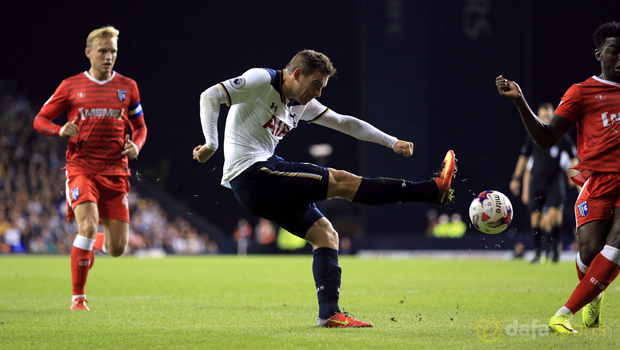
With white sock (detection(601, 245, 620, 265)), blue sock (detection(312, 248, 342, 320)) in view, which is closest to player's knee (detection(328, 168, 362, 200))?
blue sock (detection(312, 248, 342, 320))

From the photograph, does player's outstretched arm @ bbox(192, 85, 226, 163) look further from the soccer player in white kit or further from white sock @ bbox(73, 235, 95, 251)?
white sock @ bbox(73, 235, 95, 251)

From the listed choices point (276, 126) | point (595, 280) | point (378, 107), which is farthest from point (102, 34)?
point (378, 107)

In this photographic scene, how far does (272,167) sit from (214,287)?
15.1ft

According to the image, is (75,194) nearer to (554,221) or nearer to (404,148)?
(404,148)

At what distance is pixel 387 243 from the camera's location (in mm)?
21516

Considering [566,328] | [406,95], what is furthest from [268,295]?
[406,95]

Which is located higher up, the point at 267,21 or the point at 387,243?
the point at 267,21

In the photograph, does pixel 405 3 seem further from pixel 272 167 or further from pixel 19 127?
pixel 272 167

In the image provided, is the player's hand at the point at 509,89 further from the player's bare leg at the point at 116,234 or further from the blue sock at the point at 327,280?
the player's bare leg at the point at 116,234

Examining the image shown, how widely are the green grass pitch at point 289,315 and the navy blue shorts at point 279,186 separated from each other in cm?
82

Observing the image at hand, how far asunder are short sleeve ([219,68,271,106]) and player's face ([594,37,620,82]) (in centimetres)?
221

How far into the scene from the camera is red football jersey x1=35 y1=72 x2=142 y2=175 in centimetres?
582

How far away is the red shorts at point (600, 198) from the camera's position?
12.8 ft

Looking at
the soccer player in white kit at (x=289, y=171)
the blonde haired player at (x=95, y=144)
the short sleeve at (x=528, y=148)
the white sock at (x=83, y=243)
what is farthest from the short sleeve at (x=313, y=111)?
the short sleeve at (x=528, y=148)
